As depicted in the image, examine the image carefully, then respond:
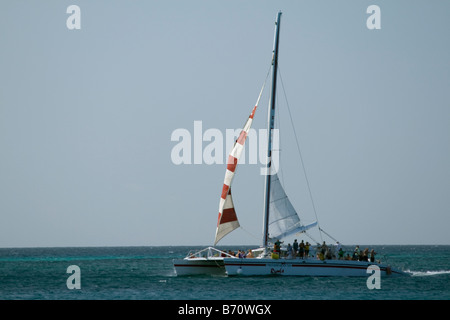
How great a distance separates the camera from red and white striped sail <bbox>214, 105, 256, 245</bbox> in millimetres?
45781

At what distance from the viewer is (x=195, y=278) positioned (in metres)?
44.7

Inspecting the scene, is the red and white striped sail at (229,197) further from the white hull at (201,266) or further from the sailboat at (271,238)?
the white hull at (201,266)

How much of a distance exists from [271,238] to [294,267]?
9.90 ft

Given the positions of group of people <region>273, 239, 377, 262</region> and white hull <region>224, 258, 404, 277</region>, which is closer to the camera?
white hull <region>224, 258, 404, 277</region>

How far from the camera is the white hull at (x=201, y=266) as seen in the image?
44500 mm

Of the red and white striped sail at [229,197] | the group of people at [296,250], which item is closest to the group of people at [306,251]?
the group of people at [296,250]

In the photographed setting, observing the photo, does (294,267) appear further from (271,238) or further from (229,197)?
(229,197)

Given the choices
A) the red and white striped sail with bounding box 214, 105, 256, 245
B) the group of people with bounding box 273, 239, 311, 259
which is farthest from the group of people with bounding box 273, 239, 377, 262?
the red and white striped sail with bounding box 214, 105, 256, 245

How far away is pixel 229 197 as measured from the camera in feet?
151

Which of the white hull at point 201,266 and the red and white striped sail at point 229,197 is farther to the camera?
the red and white striped sail at point 229,197

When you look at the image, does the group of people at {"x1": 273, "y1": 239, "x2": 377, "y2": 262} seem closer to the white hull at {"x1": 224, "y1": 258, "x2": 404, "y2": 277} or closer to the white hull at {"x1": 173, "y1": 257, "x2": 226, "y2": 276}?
the white hull at {"x1": 224, "y1": 258, "x2": 404, "y2": 277}

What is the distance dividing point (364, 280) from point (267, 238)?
21.3 feet
